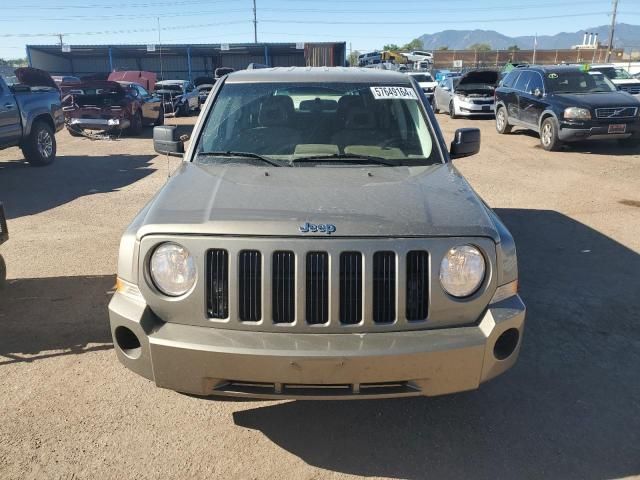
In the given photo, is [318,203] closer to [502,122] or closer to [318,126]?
[318,126]

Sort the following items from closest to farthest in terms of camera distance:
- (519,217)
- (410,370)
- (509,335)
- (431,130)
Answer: (410,370)
(509,335)
(431,130)
(519,217)

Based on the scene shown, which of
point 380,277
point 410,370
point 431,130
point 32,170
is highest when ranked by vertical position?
point 431,130

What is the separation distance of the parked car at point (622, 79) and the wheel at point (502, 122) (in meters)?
3.63

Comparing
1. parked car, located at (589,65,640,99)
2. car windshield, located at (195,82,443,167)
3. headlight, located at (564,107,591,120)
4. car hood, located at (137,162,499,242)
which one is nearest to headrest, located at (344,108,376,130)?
car windshield, located at (195,82,443,167)

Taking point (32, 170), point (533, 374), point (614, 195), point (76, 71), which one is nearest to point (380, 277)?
point (533, 374)

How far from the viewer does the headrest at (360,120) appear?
13.3 ft

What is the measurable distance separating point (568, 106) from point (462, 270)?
1081 cm

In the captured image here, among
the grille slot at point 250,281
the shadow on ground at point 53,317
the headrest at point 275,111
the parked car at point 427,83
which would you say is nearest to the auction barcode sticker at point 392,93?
the headrest at point 275,111

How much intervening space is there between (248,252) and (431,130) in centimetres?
202

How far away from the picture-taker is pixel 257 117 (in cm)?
407

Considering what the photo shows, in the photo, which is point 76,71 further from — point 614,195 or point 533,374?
point 533,374

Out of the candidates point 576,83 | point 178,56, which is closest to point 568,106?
point 576,83

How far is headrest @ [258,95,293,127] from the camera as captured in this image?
160 inches

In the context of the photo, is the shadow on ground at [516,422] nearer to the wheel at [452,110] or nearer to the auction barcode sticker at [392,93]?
the auction barcode sticker at [392,93]
